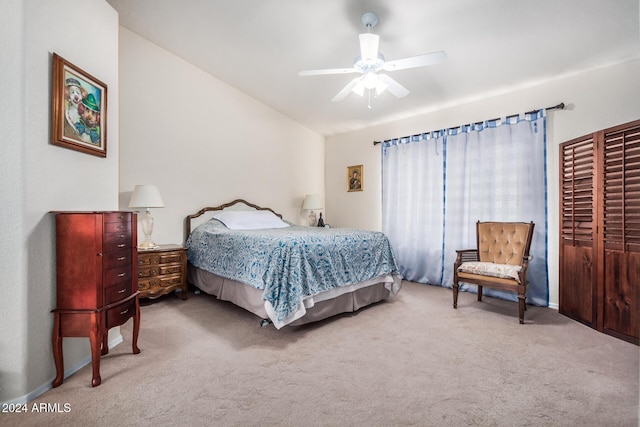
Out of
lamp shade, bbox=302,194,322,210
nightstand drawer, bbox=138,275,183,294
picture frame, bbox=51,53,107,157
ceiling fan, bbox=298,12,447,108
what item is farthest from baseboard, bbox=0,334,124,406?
lamp shade, bbox=302,194,322,210

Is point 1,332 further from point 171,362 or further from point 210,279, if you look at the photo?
point 210,279

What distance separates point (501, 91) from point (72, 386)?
4958 millimetres

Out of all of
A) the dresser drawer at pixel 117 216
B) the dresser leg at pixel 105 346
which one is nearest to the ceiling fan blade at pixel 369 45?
the dresser drawer at pixel 117 216

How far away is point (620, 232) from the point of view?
2.53 m

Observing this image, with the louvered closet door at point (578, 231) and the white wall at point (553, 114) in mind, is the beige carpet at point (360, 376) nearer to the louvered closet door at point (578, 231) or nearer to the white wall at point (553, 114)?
the louvered closet door at point (578, 231)

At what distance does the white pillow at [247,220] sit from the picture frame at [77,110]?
6.42 ft

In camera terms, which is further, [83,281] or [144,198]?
[144,198]

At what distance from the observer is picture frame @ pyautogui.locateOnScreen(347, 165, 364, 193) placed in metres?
5.41

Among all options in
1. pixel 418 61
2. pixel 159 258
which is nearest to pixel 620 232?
pixel 418 61

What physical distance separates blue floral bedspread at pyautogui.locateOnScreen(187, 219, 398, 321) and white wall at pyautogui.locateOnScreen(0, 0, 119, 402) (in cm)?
138

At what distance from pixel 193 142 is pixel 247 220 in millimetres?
1324

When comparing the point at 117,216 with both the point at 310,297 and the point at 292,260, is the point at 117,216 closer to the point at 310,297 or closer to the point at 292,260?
the point at 292,260

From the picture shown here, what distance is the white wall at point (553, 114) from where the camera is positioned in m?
2.91

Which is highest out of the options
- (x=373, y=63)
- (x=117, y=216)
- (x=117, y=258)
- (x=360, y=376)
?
(x=373, y=63)
